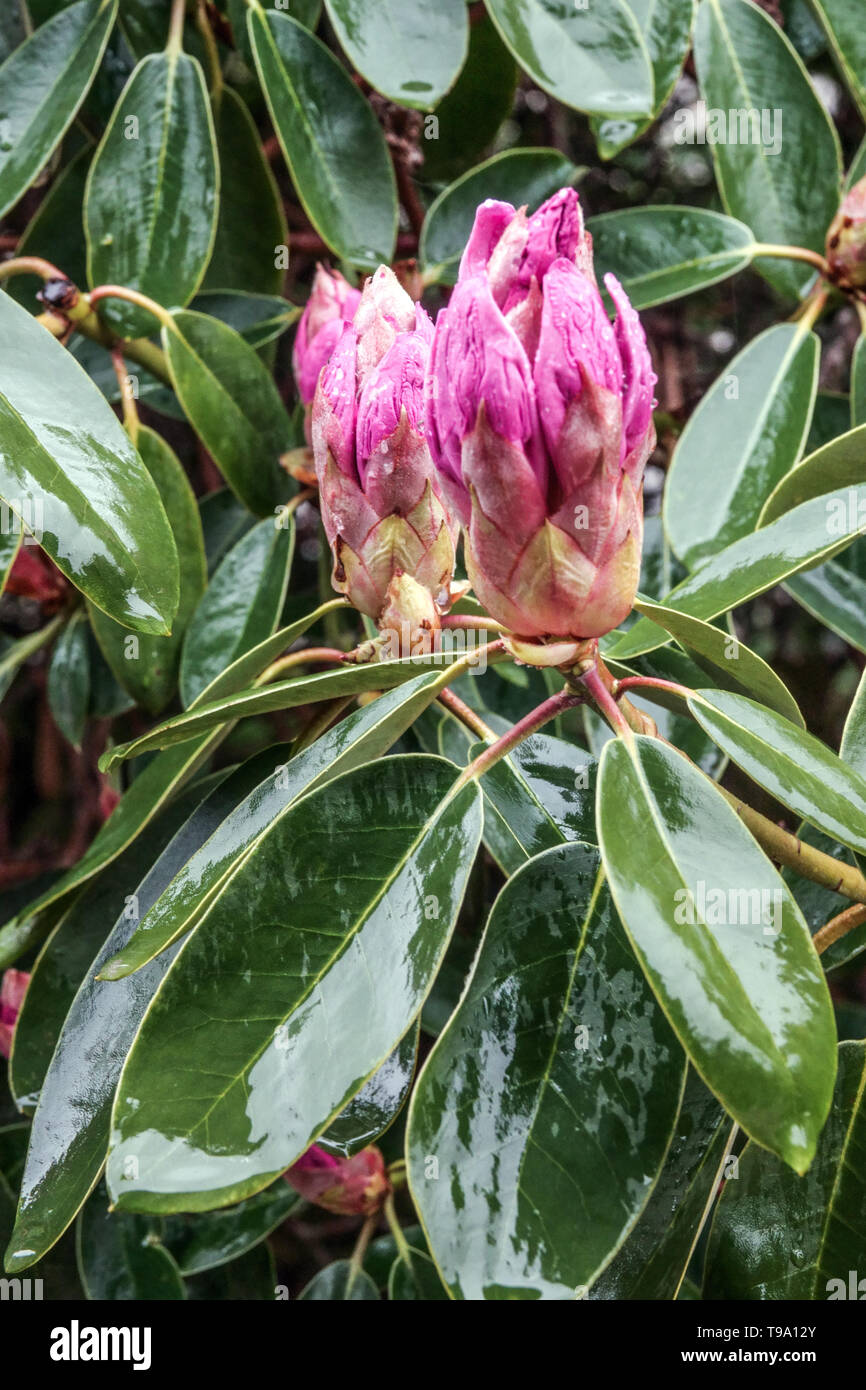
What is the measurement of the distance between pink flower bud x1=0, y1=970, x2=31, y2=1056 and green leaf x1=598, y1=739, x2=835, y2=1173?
2.65ft

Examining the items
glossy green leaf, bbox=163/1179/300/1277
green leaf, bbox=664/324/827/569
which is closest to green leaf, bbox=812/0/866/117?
green leaf, bbox=664/324/827/569

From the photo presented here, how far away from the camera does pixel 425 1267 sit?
4.19ft

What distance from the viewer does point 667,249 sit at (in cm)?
120

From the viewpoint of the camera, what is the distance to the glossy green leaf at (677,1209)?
0.73m

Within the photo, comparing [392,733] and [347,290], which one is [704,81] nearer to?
[347,290]

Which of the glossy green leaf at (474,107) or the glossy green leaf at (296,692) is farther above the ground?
the glossy green leaf at (474,107)

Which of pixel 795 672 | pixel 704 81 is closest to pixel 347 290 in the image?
pixel 704 81

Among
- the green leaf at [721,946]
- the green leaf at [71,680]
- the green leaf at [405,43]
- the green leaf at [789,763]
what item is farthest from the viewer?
the green leaf at [71,680]

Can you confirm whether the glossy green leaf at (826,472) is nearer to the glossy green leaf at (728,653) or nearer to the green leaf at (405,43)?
the glossy green leaf at (728,653)

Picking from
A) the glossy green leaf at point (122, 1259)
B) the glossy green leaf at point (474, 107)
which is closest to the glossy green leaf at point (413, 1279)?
the glossy green leaf at point (122, 1259)

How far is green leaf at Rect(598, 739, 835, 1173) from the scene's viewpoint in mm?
503

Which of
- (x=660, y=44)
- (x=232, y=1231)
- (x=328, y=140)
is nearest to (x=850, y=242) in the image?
(x=660, y=44)

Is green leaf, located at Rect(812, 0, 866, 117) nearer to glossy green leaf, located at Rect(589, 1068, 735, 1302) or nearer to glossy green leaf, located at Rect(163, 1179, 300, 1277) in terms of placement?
glossy green leaf, located at Rect(589, 1068, 735, 1302)

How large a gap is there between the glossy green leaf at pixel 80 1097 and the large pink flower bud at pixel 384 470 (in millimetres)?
274
